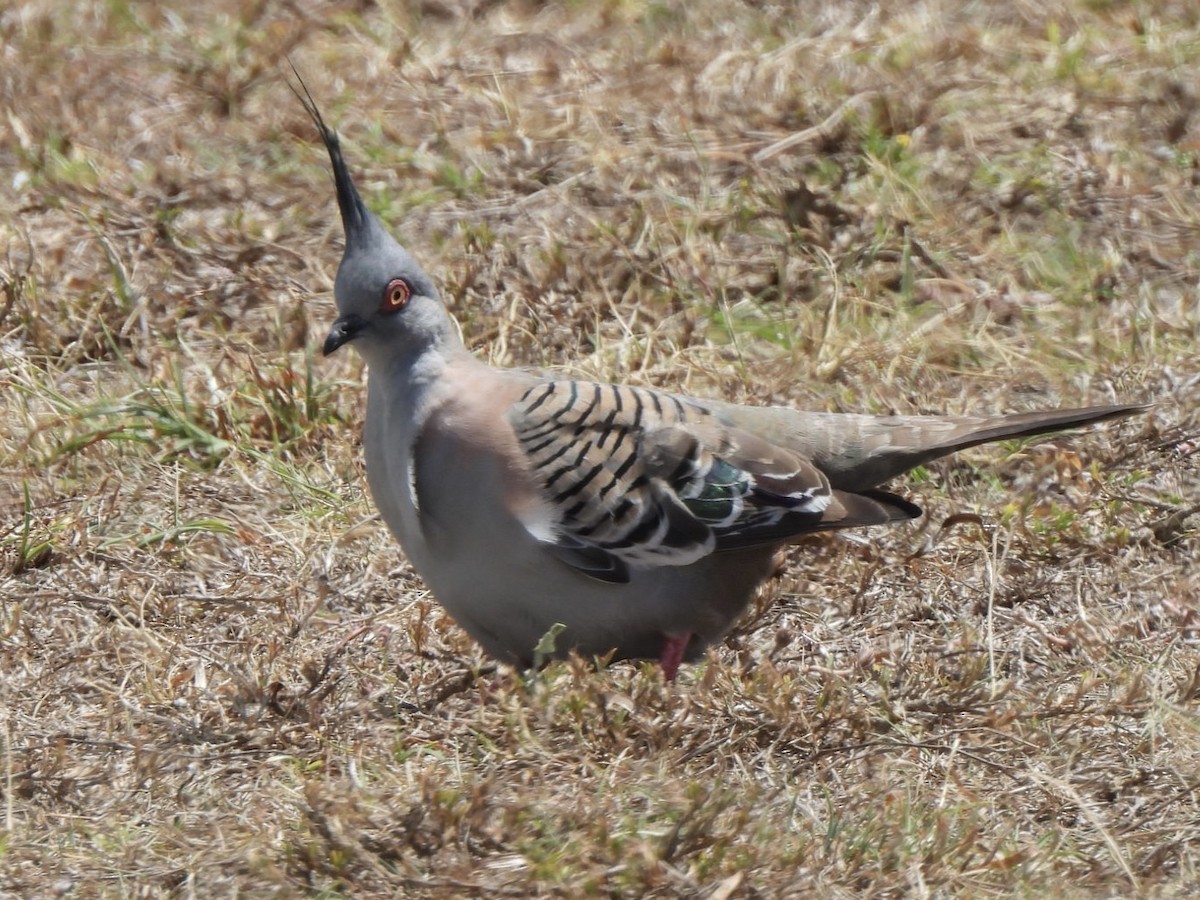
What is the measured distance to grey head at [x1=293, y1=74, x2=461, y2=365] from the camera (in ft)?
13.5

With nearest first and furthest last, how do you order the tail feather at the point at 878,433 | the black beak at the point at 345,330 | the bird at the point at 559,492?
the bird at the point at 559,492, the black beak at the point at 345,330, the tail feather at the point at 878,433

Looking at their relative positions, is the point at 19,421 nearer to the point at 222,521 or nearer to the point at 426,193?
the point at 222,521

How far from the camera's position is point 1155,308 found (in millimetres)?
5648

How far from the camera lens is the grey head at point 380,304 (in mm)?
4121

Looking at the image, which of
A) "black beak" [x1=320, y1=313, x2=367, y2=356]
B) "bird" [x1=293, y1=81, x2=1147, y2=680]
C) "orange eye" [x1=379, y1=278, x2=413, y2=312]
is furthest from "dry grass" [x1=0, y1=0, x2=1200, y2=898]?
"orange eye" [x1=379, y1=278, x2=413, y2=312]

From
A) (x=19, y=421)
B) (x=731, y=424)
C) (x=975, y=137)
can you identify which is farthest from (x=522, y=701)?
(x=975, y=137)

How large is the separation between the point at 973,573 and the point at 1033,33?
11.3 feet

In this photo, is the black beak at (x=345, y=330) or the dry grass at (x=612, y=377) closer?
the dry grass at (x=612, y=377)

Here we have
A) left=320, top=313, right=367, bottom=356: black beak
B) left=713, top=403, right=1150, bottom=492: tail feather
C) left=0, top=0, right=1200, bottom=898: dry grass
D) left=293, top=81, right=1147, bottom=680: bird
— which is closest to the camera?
left=0, top=0, right=1200, bottom=898: dry grass

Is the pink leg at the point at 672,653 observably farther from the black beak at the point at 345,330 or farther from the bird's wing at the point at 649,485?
the black beak at the point at 345,330

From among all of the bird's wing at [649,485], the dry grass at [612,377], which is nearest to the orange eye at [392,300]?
the bird's wing at [649,485]

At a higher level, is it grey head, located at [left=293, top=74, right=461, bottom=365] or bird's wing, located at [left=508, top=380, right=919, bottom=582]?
grey head, located at [left=293, top=74, right=461, bottom=365]

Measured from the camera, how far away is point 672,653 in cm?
414

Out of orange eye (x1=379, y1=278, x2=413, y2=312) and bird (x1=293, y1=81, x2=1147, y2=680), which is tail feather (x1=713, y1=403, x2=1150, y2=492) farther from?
orange eye (x1=379, y1=278, x2=413, y2=312)
